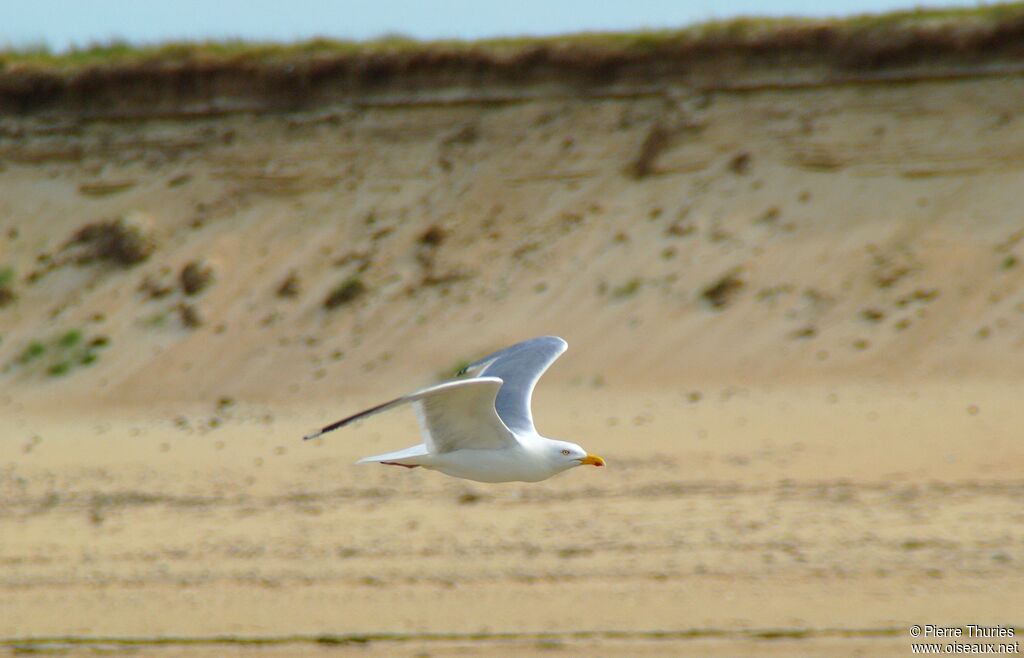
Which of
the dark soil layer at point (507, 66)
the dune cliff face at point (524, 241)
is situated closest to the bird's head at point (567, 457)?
the dune cliff face at point (524, 241)

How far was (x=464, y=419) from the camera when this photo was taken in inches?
272

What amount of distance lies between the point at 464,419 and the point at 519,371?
1390 mm

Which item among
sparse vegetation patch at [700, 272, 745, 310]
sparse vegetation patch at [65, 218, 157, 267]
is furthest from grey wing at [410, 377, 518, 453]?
sparse vegetation patch at [65, 218, 157, 267]

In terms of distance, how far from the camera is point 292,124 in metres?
17.9

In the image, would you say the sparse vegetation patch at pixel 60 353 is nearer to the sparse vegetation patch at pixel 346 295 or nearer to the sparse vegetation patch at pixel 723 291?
the sparse vegetation patch at pixel 346 295

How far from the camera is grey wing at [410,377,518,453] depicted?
6695 millimetres

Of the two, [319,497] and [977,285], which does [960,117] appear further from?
[319,497]

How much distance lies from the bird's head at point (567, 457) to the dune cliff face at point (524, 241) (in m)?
6.49

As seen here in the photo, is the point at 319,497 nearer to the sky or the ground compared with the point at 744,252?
nearer to the ground

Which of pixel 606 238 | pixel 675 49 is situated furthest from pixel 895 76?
pixel 606 238

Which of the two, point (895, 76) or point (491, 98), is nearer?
point (895, 76)

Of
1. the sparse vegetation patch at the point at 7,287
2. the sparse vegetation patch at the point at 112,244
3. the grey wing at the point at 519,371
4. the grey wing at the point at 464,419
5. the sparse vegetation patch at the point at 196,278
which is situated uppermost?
the sparse vegetation patch at the point at 112,244

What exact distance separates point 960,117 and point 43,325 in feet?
32.5

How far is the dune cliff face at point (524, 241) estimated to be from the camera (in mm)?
14219
